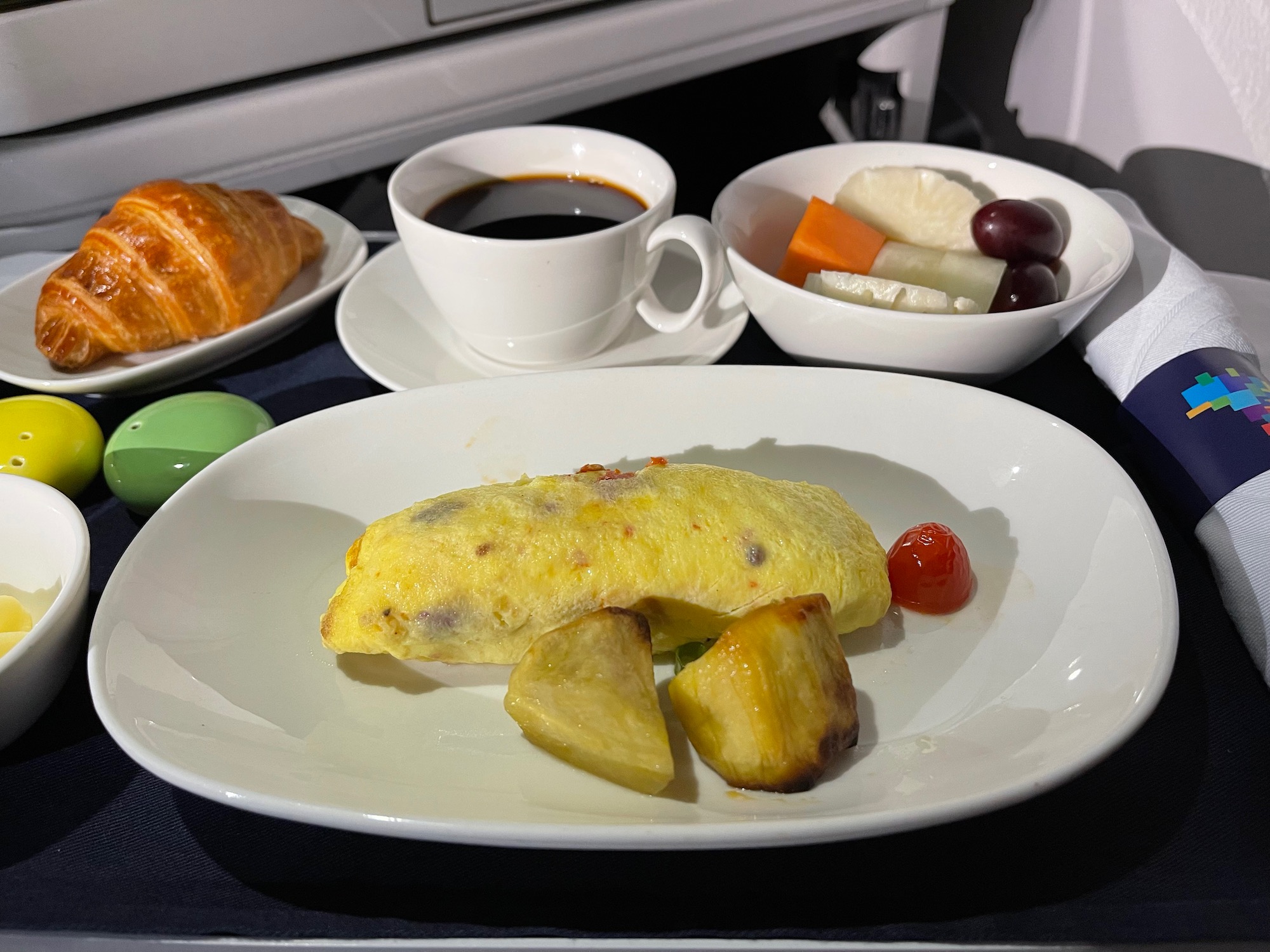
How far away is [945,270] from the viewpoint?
3.84 feet

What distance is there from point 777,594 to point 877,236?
616 millimetres

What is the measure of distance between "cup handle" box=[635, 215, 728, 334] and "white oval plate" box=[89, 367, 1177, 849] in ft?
0.63

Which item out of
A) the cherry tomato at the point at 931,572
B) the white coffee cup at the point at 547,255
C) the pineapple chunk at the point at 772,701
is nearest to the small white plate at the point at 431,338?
the white coffee cup at the point at 547,255

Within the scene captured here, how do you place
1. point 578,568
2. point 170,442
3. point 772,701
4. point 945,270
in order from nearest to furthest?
point 772,701
point 578,568
point 170,442
point 945,270

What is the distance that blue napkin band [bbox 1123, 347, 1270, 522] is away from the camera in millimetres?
977

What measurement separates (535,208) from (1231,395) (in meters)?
0.88

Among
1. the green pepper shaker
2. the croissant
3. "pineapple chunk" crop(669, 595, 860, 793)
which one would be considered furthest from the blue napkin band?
the croissant

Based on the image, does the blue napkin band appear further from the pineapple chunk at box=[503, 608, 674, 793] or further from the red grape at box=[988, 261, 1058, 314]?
the pineapple chunk at box=[503, 608, 674, 793]

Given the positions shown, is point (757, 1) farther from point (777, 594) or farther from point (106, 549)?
point (106, 549)

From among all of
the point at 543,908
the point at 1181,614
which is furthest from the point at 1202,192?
the point at 543,908

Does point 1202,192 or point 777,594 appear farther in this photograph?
point 1202,192

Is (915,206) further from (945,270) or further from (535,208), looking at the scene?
(535,208)

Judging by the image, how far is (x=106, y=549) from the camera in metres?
1.01

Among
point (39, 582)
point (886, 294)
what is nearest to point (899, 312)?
point (886, 294)
